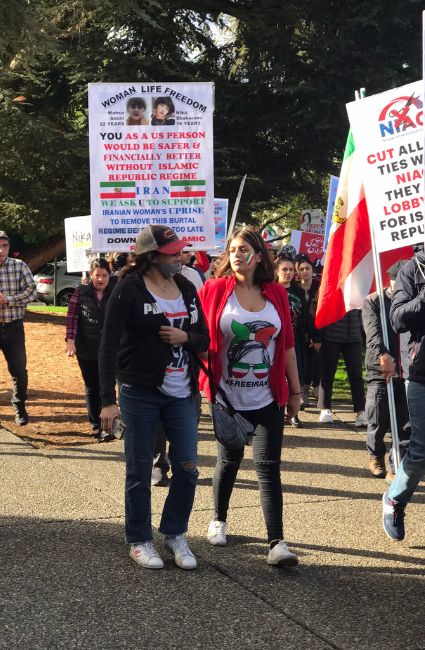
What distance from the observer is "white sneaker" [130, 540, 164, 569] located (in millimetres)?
5113

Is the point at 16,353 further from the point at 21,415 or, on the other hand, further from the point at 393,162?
the point at 393,162

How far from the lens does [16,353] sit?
9.78 metres

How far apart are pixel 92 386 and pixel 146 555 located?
14.4 ft

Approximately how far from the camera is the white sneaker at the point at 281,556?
5.14 meters

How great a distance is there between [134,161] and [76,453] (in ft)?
8.17

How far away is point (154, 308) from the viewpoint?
16.7 ft

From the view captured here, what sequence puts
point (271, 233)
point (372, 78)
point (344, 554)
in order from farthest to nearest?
point (271, 233) → point (372, 78) → point (344, 554)

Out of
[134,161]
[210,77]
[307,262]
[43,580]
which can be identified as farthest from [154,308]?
[210,77]

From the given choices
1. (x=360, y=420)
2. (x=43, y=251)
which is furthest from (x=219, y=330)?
(x=43, y=251)

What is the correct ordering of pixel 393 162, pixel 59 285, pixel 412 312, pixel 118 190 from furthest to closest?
1. pixel 59 285
2. pixel 118 190
3. pixel 393 162
4. pixel 412 312

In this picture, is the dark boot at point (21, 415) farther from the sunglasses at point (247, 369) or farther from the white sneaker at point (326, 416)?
the sunglasses at point (247, 369)

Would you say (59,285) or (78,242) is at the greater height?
(78,242)

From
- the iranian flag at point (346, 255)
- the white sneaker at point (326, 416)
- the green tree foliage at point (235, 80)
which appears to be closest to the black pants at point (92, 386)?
the white sneaker at point (326, 416)

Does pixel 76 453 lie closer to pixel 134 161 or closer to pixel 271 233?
pixel 134 161
